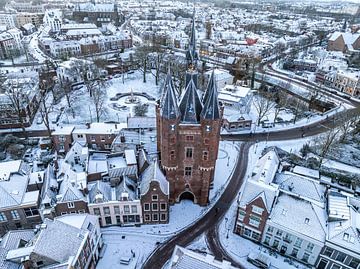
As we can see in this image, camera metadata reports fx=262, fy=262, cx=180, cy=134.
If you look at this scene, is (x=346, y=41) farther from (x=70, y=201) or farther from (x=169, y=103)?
(x=70, y=201)

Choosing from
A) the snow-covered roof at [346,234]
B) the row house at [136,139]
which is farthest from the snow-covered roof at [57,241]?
the snow-covered roof at [346,234]

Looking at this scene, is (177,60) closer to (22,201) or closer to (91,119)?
(91,119)

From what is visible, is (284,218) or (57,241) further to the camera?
(284,218)

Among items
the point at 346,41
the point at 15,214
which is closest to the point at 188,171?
A: the point at 15,214

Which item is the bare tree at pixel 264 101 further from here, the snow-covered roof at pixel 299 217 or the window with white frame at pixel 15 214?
the window with white frame at pixel 15 214

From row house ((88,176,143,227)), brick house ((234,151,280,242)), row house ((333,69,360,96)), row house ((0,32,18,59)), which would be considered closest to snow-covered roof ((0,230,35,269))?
row house ((88,176,143,227))

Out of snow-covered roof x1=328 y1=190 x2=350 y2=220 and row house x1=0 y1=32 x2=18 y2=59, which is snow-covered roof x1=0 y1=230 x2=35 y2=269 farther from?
row house x1=0 y1=32 x2=18 y2=59
